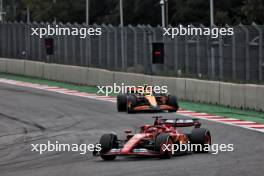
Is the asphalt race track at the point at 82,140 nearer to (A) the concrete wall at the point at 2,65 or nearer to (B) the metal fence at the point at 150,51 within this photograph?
(B) the metal fence at the point at 150,51

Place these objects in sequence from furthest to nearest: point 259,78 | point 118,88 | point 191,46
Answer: point 118,88 < point 191,46 < point 259,78

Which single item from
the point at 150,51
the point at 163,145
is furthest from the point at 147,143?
the point at 150,51

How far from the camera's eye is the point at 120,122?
76.2ft

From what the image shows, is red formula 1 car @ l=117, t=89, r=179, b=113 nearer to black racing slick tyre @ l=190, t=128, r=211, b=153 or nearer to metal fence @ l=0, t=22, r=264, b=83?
metal fence @ l=0, t=22, r=264, b=83

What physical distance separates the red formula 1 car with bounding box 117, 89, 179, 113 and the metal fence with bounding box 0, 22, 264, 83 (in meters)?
3.29

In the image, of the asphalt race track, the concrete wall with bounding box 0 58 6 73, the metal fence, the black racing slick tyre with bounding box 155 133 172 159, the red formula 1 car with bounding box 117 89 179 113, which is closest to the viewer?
the asphalt race track

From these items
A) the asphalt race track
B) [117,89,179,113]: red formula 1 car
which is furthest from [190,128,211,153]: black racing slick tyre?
[117,89,179,113]: red formula 1 car

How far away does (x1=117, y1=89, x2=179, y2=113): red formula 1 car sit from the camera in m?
25.3

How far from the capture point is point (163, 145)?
587 inches

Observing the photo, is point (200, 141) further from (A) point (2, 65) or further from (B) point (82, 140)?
(A) point (2, 65)

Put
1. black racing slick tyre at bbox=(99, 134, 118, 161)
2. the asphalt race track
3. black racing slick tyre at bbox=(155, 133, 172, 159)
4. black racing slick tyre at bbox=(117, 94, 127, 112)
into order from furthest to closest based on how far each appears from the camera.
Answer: black racing slick tyre at bbox=(117, 94, 127, 112)
black racing slick tyre at bbox=(99, 134, 118, 161)
black racing slick tyre at bbox=(155, 133, 172, 159)
the asphalt race track

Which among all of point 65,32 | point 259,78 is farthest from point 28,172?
point 65,32

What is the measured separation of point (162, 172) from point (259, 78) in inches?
592

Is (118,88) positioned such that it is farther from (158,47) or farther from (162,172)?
(162,172)
